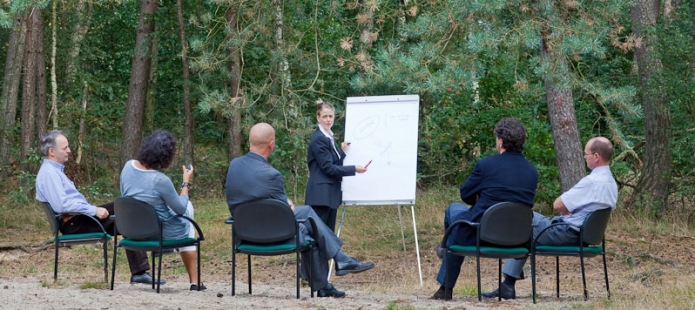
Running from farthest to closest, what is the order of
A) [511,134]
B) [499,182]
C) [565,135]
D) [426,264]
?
[565,135], [426,264], [511,134], [499,182]

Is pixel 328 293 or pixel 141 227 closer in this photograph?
pixel 141 227

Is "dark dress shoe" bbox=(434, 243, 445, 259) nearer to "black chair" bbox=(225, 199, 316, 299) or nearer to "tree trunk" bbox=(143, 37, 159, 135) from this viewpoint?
"black chair" bbox=(225, 199, 316, 299)

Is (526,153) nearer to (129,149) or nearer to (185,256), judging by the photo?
(185,256)

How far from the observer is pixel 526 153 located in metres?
12.5

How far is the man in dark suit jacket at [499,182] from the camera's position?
22.9ft

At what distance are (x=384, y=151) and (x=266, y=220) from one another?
7.94ft

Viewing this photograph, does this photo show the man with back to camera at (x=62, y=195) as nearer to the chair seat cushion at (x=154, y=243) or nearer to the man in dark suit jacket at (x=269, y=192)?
the chair seat cushion at (x=154, y=243)

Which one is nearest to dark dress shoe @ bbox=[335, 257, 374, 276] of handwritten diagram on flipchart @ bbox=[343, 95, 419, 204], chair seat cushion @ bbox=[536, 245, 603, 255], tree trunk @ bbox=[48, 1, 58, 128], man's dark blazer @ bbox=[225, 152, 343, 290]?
man's dark blazer @ bbox=[225, 152, 343, 290]

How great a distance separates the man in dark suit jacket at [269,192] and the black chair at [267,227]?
11 cm

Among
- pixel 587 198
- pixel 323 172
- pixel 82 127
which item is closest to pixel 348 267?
pixel 323 172

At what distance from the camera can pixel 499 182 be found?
6.96 m

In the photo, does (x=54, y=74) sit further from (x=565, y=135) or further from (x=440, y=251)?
(x=440, y=251)

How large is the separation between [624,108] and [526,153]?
3.07 meters

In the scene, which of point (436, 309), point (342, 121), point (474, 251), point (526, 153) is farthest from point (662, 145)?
point (436, 309)
